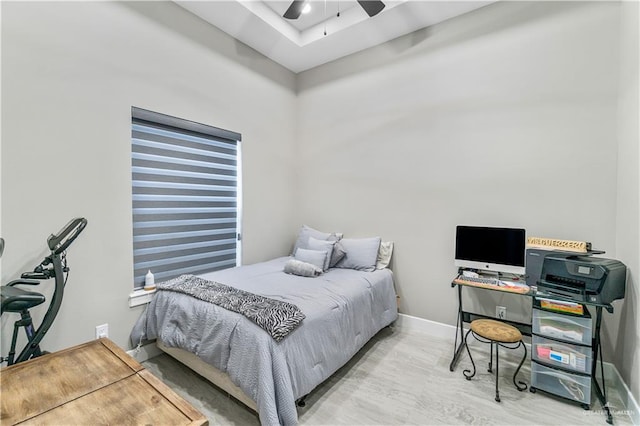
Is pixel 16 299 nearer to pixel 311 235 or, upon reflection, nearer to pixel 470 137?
pixel 311 235

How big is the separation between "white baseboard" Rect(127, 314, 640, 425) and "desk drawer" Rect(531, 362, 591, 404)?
23 centimetres

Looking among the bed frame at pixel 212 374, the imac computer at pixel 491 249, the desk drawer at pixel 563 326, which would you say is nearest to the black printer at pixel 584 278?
the desk drawer at pixel 563 326

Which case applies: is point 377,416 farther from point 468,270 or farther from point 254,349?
point 468,270

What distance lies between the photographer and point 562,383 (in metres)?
→ 2.08

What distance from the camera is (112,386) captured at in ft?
4.42

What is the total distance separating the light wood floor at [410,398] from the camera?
195 cm

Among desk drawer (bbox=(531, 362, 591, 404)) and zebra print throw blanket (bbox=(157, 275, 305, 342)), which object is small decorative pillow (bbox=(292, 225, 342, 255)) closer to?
zebra print throw blanket (bbox=(157, 275, 305, 342))

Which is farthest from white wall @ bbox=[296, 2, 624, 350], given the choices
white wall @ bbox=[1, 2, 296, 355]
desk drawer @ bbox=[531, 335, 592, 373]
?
white wall @ bbox=[1, 2, 296, 355]

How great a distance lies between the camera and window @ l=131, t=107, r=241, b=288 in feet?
8.80

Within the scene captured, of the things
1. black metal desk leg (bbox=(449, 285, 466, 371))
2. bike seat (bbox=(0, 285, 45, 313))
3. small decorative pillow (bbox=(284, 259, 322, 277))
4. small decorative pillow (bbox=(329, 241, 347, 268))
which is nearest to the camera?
bike seat (bbox=(0, 285, 45, 313))

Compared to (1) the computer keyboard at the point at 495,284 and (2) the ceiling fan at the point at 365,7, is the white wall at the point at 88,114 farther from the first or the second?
(1) the computer keyboard at the point at 495,284

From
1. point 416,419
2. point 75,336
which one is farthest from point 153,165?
point 416,419

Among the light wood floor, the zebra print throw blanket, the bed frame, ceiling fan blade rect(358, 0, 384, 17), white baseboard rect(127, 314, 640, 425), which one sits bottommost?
the light wood floor

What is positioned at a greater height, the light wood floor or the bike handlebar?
the bike handlebar
